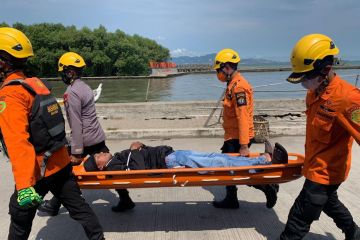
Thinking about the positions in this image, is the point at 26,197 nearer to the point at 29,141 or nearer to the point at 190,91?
the point at 29,141

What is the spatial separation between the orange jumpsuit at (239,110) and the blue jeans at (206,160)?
0.20m

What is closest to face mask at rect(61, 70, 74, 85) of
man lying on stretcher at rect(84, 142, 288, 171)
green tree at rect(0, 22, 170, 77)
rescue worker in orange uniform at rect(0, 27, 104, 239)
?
man lying on stretcher at rect(84, 142, 288, 171)

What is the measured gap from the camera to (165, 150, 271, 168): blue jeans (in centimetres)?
345

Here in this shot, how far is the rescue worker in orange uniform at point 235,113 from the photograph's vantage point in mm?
3441

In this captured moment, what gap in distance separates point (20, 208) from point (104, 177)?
749mm

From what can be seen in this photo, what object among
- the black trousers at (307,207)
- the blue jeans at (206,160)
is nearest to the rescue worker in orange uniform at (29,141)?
the blue jeans at (206,160)

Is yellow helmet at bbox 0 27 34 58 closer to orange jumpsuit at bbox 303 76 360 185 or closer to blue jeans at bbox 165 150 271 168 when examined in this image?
blue jeans at bbox 165 150 271 168

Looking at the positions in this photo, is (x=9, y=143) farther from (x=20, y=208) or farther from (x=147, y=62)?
(x=147, y=62)

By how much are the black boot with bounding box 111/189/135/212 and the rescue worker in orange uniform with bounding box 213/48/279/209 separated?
101cm

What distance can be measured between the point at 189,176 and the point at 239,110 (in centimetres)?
89

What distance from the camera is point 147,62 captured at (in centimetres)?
6644

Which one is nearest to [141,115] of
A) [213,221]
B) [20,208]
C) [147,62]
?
[213,221]

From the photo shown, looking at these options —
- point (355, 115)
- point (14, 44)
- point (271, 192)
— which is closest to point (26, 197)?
point (14, 44)

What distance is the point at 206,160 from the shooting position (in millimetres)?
3514
